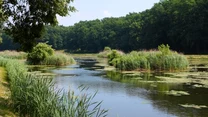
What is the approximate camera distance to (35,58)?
3859 cm

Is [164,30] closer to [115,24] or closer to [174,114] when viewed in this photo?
[115,24]

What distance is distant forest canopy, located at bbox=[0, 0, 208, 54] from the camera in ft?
230

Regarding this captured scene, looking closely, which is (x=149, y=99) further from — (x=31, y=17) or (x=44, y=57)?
(x=44, y=57)

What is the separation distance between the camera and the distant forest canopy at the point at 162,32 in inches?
2763

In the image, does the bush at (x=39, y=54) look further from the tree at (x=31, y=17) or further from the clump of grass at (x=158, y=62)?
the tree at (x=31, y=17)

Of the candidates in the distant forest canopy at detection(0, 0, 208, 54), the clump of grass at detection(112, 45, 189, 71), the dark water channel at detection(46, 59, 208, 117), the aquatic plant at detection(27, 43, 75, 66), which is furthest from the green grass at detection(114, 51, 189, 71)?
the distant forest canopy at detection(0, 0, 208, 54)

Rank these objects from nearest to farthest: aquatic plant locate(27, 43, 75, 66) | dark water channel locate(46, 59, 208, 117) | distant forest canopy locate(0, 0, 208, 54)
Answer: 1. dark water channel locate(46, 59, 208, 117)
2. aquatic plant locate(27, 43, 75, 66)
3. distant forest canopy locate(0, 0, 208, 54)

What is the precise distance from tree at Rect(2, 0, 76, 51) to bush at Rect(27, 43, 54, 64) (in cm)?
2540

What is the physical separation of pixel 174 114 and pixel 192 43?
201ft

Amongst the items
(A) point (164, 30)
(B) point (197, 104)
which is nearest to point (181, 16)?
(A) point (164, 30)

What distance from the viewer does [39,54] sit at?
3825 centimetres

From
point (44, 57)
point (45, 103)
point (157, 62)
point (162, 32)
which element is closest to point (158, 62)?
point (157, 62)

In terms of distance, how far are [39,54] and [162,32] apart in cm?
5009

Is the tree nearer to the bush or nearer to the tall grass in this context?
the tall grass
